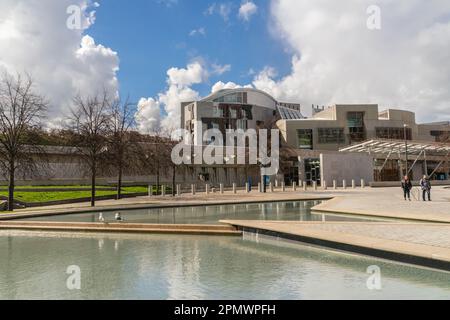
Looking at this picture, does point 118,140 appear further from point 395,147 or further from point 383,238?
point 395,147

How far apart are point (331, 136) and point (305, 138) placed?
15.7ft

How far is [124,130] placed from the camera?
101ft

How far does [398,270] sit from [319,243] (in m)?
2.33

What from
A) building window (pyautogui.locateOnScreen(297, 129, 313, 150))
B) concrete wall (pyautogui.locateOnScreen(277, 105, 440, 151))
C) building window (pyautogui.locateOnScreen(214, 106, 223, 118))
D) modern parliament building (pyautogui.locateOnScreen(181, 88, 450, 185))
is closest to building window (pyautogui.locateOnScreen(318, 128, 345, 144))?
modern parliament building (pyautogui.locateOnScreen(181, 88, 450, 185))

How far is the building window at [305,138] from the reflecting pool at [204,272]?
189ft

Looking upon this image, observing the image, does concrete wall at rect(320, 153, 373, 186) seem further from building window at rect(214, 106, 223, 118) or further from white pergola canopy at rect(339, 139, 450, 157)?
building window at rect(214, 106, 223, 118)

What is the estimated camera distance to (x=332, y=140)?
66.1 meters

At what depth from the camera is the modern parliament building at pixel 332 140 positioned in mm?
47312

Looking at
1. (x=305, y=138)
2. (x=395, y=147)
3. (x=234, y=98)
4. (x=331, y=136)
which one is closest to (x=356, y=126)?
(x=331, y=136)

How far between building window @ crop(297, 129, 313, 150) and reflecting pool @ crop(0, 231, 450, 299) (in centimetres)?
5766

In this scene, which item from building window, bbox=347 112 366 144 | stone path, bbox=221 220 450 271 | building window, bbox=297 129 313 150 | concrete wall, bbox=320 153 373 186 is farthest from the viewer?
building window, bbox=347 112 366 144

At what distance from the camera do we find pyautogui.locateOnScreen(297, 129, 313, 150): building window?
218 ft
